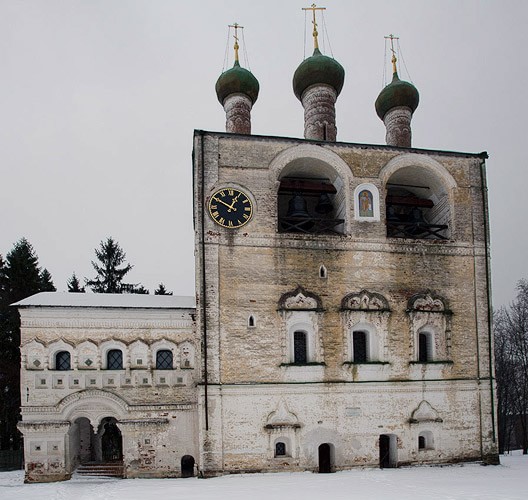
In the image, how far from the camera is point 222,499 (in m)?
10.6

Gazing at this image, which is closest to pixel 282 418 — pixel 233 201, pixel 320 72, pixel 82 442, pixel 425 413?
pixel 425 413

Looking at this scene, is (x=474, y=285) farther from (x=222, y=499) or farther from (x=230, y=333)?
(x=222, y=499)

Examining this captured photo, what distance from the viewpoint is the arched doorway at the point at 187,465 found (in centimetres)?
1395

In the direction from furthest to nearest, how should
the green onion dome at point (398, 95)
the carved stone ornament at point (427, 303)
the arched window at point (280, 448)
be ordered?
the green onion dome at point (398, 95)
the carved stone ornament at point (427, 303)
the arched window at point (280, 448)

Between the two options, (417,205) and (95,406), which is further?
(417,205)

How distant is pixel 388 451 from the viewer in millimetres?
14742

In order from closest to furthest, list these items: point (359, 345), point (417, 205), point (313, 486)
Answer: point (313, 486) → point (359, 345) → point (417, 205)

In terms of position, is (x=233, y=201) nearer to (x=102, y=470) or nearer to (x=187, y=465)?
(x=187, y=465)

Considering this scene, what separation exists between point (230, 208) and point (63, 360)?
19.5 feet

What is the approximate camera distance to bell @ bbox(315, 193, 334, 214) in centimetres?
1648

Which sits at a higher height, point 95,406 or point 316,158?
point 316,158

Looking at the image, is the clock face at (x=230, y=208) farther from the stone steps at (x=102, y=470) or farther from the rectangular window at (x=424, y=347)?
the stone steps at (x=102, y=470)

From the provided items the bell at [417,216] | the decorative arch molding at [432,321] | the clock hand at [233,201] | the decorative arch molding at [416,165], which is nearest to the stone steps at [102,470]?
the clock hand at [233,201]

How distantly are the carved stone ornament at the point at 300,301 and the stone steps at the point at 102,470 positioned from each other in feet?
Answer: 19.6
